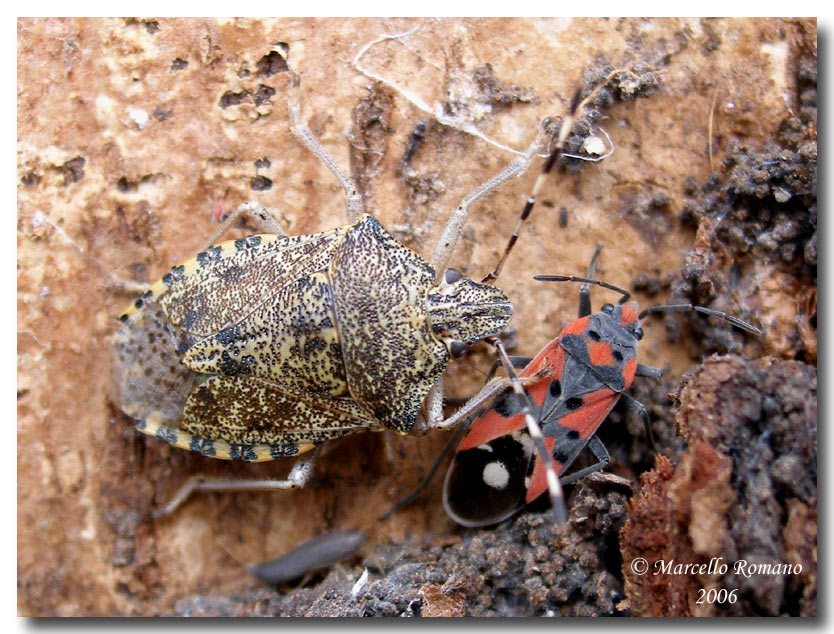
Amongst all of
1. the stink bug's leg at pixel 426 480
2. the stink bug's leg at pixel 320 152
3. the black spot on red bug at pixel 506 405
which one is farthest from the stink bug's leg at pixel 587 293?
the stink bug's leg at pixel 320 152

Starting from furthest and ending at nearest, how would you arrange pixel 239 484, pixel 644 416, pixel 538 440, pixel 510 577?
pixel 239 484, pixel 644 416, pixel 510 577, pixel 538 440

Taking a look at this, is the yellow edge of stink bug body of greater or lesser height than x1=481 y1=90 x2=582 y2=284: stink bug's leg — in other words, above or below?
below

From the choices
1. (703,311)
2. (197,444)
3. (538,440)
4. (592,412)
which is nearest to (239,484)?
(197,444)

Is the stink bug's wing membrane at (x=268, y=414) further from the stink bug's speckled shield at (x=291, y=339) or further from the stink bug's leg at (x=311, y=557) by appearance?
the stink bug's leg at (x=311, y=557)

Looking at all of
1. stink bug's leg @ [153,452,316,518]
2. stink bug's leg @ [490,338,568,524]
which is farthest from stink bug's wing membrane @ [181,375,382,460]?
stink bug's leg @ [490,338,568,524]

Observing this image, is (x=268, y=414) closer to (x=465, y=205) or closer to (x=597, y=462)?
(x=465, y=205)

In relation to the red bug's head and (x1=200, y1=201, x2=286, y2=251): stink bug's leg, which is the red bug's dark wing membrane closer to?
the red bug's head

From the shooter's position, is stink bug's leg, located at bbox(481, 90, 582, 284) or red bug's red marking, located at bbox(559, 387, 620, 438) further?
red bug's red marking, located at bbox(559, 387, 620, 438)
